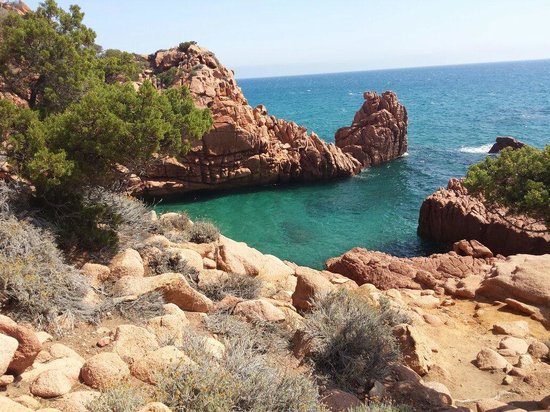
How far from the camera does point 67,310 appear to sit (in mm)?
7711

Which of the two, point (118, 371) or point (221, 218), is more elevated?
point (118, 371)

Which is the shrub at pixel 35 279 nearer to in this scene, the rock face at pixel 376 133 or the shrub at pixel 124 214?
the shrub at pixel 124 214

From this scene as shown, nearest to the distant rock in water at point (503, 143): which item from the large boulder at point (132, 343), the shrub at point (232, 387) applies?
the shrub at point (232, 387)

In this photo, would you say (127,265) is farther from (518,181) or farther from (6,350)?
(518,181)

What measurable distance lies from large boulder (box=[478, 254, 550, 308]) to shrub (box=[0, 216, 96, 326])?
13.0 m

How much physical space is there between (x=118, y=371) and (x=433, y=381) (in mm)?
6464

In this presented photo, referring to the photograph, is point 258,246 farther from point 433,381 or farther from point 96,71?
point 433,381

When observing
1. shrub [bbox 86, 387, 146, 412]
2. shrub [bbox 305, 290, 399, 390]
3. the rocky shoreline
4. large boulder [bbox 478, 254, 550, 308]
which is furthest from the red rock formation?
shrub [bbox 86, 387, 146, 412]

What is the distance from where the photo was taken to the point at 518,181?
8.95 metres

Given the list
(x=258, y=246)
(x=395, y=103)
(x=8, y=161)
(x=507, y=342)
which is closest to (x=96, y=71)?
(x=8, y=161)

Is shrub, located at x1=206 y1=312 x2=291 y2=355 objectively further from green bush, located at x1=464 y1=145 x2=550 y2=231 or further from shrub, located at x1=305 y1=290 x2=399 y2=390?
green bush, located at x1=464 y1=145 x2=550 y2=231

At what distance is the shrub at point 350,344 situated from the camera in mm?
8031

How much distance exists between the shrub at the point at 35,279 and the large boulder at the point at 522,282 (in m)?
13.0

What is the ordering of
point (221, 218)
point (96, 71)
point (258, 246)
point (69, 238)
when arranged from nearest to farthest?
point (69, 238)
point (96, 71)
point (258, 246)
point (221, 218)
